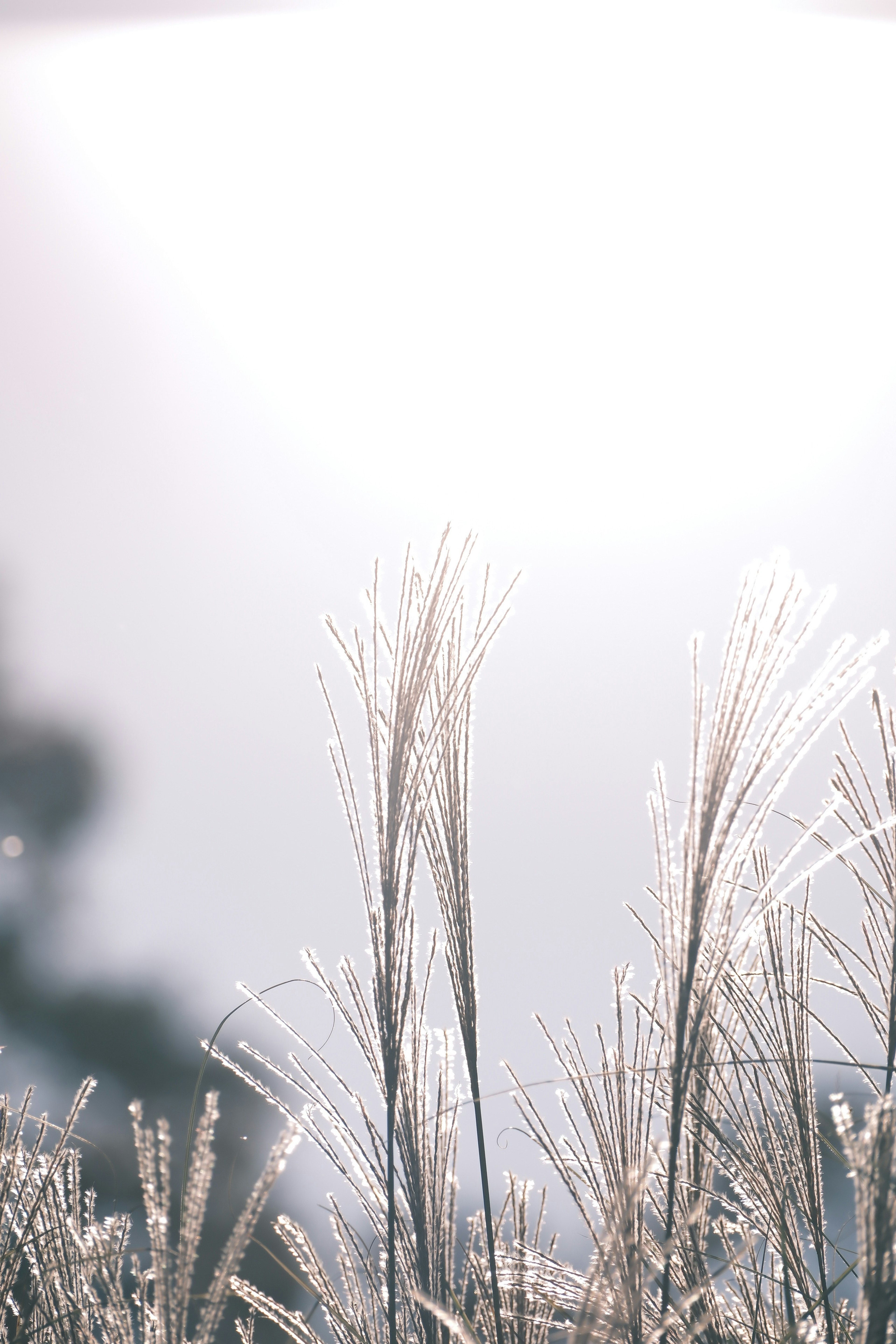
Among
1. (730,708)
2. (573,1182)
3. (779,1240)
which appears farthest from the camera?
(573,1182)

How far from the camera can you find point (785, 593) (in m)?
0.73

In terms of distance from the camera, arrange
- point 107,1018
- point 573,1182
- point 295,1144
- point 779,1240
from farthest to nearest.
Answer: point 107,1018, point 573,1182, point 779,1240, point 295,1144

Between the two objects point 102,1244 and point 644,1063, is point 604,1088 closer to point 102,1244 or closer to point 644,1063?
point 644,1063

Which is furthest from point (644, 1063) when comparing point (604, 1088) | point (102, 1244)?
point (102, 1244)

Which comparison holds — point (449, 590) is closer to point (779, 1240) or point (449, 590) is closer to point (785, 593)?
Answer: point (785, 593)

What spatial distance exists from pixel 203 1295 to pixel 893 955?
0.84m

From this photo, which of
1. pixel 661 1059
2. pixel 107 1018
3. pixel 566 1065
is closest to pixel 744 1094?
pixel 661 1059

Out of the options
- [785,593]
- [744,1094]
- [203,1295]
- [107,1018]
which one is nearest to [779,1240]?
[744,1094]

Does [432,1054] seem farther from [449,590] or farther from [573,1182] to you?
[449,590]

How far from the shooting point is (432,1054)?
1127 mm

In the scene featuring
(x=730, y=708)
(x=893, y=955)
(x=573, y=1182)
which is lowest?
(x=573, y=1182)

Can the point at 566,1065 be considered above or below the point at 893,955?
below

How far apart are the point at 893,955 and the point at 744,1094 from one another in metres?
0.25

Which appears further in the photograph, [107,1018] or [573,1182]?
[107,1018]
